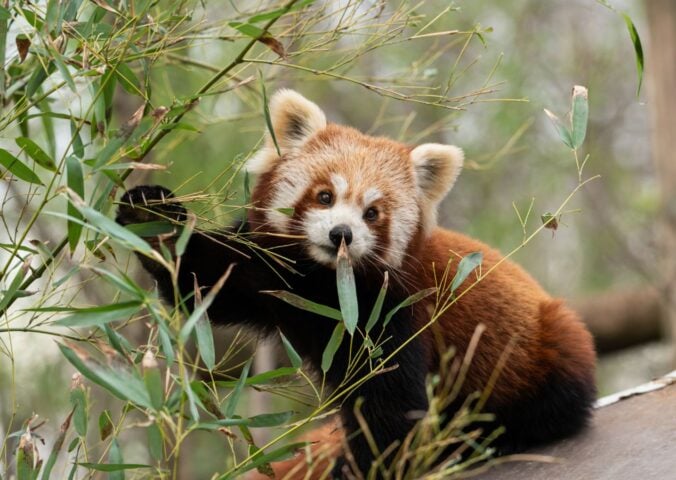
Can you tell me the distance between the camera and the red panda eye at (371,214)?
3029 millimetres

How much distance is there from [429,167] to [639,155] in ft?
28.0

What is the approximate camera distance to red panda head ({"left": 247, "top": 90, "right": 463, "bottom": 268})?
2914 millimetres

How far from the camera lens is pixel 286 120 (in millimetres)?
3244

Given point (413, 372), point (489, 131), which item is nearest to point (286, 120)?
point (413, 372)

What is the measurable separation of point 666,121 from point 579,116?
4520mm

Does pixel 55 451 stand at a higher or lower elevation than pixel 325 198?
lower

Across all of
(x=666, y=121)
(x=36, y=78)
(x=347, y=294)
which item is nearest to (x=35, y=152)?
(x=36, y=78)

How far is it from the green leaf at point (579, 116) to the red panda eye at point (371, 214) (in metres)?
0.78

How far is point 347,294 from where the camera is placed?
7.85ft

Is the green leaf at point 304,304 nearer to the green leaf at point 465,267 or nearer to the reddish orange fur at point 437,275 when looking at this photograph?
the green leaf at point 465,267

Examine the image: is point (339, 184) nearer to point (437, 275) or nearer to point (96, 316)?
point (437, 275)

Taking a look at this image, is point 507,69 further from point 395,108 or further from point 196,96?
point 196,96

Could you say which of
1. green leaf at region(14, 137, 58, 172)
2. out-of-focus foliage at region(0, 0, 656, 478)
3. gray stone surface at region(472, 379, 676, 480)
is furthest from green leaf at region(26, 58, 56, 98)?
gray stone surface at region(472, 379, 676, 480)

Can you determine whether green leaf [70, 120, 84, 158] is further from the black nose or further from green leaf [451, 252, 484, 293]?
green leaf [451, 252, 484, 293]
